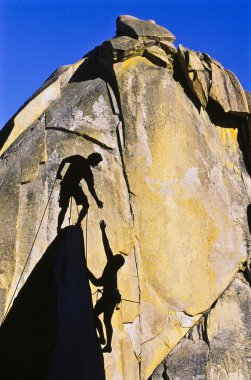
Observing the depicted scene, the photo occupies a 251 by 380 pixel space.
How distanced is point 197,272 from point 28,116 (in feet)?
11.2

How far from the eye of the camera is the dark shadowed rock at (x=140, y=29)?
10469 millimetres

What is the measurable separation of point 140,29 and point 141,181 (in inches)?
93.3

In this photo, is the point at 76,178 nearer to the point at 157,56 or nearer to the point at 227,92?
the point at 157,56

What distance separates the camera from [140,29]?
1051cm

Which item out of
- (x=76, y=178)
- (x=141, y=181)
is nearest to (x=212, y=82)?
(x=141, y=181)

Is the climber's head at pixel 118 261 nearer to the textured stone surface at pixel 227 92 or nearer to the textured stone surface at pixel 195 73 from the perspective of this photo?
the textured stone surface at pixel 195 73

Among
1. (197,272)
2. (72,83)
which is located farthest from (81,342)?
(72,83)

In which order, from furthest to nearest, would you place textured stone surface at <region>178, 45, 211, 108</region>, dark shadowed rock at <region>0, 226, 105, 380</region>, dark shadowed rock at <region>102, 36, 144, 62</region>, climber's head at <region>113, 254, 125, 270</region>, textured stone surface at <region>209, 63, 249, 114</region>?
1. textured stone surface at <region>209, 63, 249, 114</region>
2. textured stone surface at <region>178, 45, 211, 108</region>
3. dark shadowed rock at <region>102, 36, 144, 62</region>
4. climber's head at <region>113, 254, 125, 270</region>
5. dark shadowed rock at <region>0, 226, 105, 380</region>

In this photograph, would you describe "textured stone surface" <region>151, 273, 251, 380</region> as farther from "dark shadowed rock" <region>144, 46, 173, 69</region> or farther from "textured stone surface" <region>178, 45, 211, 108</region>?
"dark shadowed rock" <region>144, 46, 173, 69</region>

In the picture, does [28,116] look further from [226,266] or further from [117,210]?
[226,266]

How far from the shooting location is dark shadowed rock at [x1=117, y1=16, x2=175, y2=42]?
10.5 metres

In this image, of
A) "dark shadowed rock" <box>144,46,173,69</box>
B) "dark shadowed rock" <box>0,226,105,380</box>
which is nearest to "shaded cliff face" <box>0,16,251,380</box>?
"dark shadowed rock" <box>144,46,173,69</box>

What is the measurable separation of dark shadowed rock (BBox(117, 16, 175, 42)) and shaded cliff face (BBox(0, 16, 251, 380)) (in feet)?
0.06

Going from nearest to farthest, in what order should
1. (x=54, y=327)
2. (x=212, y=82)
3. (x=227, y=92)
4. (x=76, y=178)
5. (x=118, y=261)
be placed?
1. (x=54, y=327)
2. (x=76, y=178)
3. (x=118, y=261)
4. (x=212, y=82)
5. (x=227, y=92)
